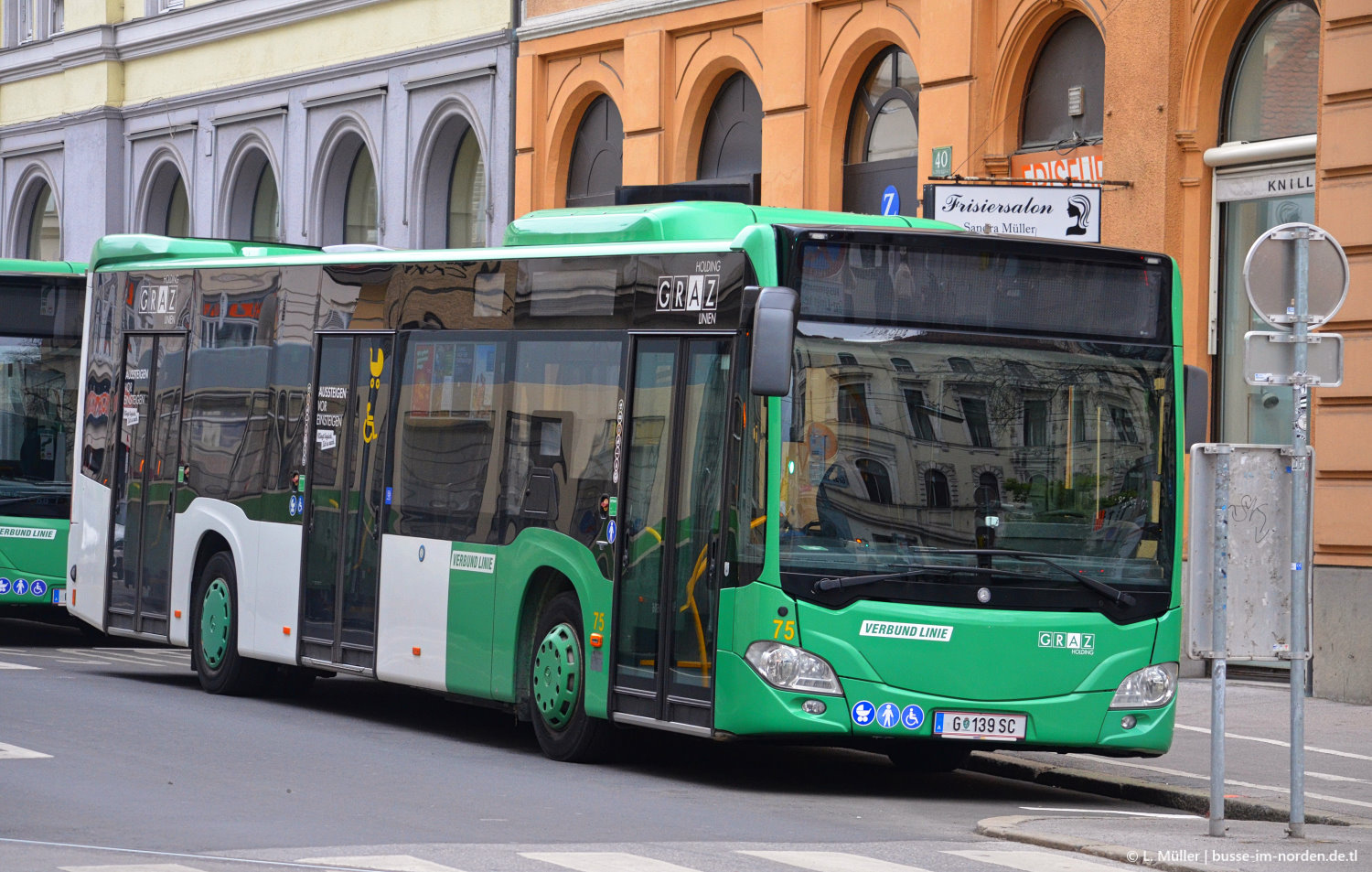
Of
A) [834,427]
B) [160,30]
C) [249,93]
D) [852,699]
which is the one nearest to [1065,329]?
[834,427]

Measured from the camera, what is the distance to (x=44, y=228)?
128 ft

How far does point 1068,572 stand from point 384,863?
4243 millimetres

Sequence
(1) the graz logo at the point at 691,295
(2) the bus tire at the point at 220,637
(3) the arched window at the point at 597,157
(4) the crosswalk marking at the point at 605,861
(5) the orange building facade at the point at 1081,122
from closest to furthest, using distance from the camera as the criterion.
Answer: (4) the crosswalk marking at the point at 605,861
(1) the graz logo at the point at 691,295
(2) the bus tire at the point at 220,637
(5) the orange building facade at the point at 1081,122
(3) the arched window at the point at 597,157

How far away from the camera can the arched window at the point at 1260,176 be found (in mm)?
17625

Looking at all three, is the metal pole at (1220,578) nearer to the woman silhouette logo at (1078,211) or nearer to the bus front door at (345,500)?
the bus front door at (345,500)

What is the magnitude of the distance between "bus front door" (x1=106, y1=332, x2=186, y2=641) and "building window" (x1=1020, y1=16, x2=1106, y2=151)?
7.67 meters

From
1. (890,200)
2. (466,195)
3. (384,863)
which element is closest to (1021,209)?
(890,200)

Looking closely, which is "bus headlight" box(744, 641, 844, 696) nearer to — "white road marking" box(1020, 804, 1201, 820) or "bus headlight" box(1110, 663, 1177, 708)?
"white road marking" box(1020, 804, 1201, 820)

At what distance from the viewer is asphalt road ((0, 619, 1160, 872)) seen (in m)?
8.91

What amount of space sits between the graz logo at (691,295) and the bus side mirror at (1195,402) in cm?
245

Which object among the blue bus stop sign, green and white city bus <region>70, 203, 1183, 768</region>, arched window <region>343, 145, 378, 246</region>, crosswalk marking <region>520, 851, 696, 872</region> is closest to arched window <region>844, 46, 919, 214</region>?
the blue bus stop sign

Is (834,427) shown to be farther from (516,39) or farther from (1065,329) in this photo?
(516,39)

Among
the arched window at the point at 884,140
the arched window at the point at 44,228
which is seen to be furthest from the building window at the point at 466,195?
the arched window at the point at 44,228

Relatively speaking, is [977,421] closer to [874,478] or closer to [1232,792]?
[874,478]
